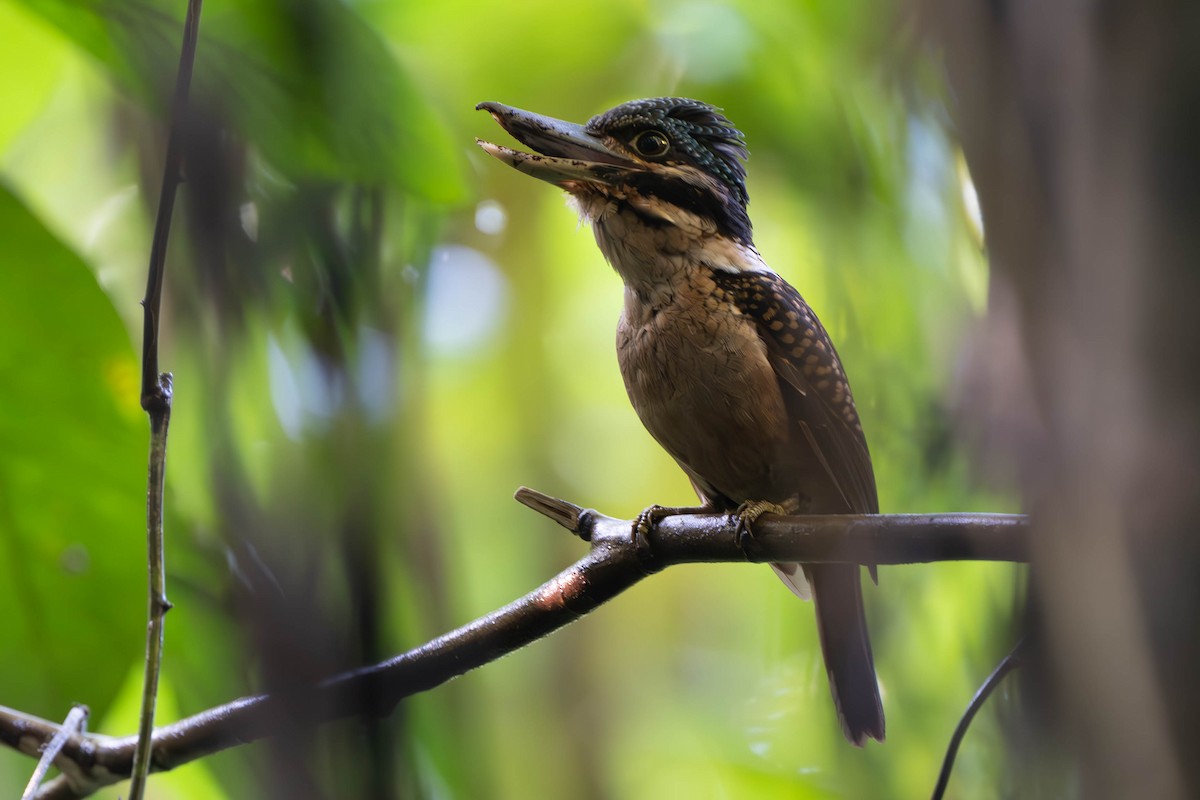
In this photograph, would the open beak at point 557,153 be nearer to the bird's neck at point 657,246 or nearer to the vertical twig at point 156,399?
the bird's neck at point 657,246

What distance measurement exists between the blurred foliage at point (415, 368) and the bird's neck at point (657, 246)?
12cm

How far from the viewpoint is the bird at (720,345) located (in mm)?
1338

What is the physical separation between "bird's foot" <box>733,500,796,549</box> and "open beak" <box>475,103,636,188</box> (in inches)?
16.7

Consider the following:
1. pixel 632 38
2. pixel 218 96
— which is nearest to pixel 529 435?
pixel 632 38

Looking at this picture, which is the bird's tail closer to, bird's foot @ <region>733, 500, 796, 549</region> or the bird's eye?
bird's foot @ <region>733, 500, 796, 549</region>

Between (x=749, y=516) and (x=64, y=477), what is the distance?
0.83 meters

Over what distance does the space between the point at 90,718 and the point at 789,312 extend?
3.25 feet

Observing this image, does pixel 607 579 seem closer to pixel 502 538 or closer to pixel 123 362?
pixel 123 362

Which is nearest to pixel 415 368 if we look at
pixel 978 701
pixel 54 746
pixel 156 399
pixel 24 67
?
pixel 156 399

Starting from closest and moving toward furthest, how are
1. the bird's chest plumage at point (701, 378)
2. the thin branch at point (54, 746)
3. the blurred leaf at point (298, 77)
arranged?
the thin branch at point (54, 746)
the blurred leaf at point (298, 77)
the bird's chest plumage at point (701, 378)

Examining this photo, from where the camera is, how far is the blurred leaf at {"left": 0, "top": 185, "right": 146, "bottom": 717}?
4.14ft

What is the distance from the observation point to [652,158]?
135 cm

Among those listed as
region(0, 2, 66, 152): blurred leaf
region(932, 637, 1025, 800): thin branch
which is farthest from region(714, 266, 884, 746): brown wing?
region(0, 2, 66, 152): blurred leaf

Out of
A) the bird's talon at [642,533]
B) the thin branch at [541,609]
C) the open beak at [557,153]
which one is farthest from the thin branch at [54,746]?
the open beak at [557,153]
